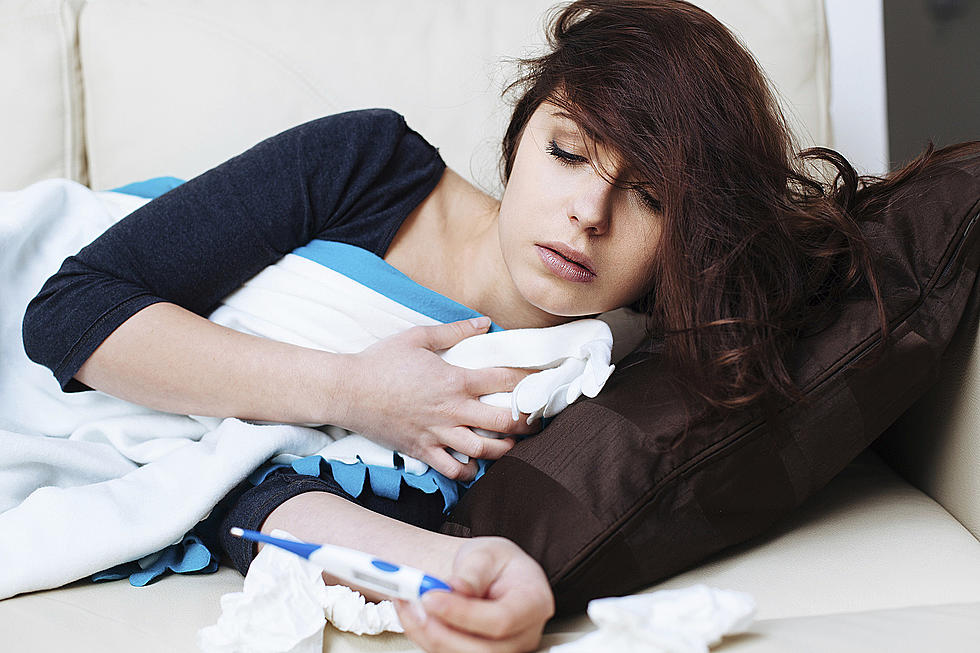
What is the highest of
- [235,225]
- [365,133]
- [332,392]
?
[365,133]

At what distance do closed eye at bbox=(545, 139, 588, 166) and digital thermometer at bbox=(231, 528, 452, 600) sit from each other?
1.51 ft

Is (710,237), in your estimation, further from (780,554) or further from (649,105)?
(780,554)

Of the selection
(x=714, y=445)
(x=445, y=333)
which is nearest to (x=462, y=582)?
(x=714, y=445)

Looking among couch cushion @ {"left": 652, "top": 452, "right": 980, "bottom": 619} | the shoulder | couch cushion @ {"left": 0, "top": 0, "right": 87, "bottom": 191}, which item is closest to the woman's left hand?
couch cushion @ {"left": 652, "top": 452, "right": 980, "bottom": 619}

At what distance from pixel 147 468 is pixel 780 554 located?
0.60 m

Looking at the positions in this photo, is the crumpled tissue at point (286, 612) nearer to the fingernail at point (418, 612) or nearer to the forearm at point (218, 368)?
the fingernail at point (418, 612)

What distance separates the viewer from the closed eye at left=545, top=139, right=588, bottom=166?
0.86 m

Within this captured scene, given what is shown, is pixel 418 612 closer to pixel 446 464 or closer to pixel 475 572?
pixel 475 572

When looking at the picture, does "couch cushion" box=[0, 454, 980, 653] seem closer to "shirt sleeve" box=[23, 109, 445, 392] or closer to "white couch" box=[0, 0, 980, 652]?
"shirt sleeve" box=[23, 109, 445, 392]

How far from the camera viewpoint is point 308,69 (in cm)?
122

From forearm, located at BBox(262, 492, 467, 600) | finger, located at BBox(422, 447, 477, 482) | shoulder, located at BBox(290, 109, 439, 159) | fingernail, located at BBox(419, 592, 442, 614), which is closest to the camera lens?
fingernail, located at BBox(419, 592, 442, 614)

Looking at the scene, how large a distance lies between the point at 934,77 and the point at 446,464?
1.05 m

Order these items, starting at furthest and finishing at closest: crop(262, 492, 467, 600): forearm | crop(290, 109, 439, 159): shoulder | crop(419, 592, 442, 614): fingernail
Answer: crop(290, 109, 439, 159): shoulder < crop(262, 492, 467, 600): forearm < crop(419, 592, 442, 614): fingernail

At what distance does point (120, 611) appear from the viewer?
69cm
